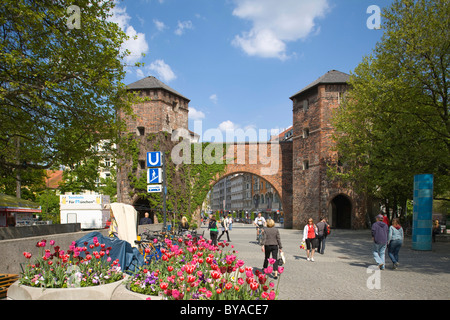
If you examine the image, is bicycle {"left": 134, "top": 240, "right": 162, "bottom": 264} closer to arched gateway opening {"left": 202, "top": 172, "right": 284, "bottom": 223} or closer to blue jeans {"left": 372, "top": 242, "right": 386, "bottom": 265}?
blue jeans {"left": 372, "top": 242, "right": 386, "bottom": 265}

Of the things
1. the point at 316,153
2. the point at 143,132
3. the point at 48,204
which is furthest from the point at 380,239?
the point at 48,204

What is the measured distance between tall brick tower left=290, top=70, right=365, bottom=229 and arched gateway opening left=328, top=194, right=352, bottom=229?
176 inches

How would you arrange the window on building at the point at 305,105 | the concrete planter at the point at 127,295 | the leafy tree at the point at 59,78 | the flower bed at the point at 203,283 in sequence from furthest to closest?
the window on building at the point at 305,105, the leafy tree at the point at 59,78, the concrete planter at the point at 127,295, the flower bed at the point at 203,283

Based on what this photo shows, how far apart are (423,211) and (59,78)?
15.3 m

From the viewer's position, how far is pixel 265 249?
29.9ft

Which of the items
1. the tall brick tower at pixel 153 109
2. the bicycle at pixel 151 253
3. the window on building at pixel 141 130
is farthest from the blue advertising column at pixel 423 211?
the window on building at pixel 141 130

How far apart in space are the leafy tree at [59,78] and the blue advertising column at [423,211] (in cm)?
1304

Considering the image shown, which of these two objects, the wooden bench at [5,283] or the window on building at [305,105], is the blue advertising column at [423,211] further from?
the window on building at [305,105]

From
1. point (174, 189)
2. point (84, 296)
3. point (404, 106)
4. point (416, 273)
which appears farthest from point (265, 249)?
point (174, 189)

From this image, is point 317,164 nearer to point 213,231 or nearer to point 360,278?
point 213,231

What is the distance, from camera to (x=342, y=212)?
36812 mm

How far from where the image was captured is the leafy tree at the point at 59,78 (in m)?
9.99
